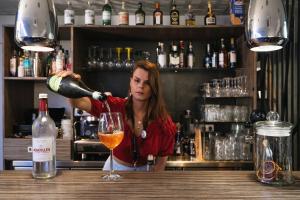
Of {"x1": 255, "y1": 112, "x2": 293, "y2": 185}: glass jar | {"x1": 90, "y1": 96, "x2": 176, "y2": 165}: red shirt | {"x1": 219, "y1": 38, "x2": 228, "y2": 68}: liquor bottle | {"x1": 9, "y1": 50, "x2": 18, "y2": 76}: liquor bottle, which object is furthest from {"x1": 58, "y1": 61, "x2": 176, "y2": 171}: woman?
{"x1": 9, "y1": 50, "x2": 18, "y2": 76}: liquor bottle

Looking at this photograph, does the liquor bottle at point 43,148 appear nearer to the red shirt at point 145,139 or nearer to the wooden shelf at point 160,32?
the red shirt at point 145,139

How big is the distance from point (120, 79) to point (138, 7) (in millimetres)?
734

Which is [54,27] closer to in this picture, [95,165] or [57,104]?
[95,165]

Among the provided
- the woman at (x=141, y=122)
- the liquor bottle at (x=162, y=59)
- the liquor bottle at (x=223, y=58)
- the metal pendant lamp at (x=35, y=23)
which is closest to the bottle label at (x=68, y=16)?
the liquor bottle at (x=162, y=59)

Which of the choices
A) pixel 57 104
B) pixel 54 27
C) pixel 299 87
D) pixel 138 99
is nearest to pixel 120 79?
pixel 57 104

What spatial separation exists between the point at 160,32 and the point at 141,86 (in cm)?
126

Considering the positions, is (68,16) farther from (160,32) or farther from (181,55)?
(181,55)

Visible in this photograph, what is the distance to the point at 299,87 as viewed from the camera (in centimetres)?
220

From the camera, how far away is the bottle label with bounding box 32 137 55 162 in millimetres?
1106

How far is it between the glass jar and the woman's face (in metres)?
0.86

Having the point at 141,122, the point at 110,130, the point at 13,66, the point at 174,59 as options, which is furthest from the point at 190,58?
the point at 110,130

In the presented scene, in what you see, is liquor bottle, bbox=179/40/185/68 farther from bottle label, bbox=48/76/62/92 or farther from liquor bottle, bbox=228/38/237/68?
bottle label, bbox=48/76/62/92

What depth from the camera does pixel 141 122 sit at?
72.6 inches

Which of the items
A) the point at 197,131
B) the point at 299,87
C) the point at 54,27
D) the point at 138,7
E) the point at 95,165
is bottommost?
the point at 95,165
